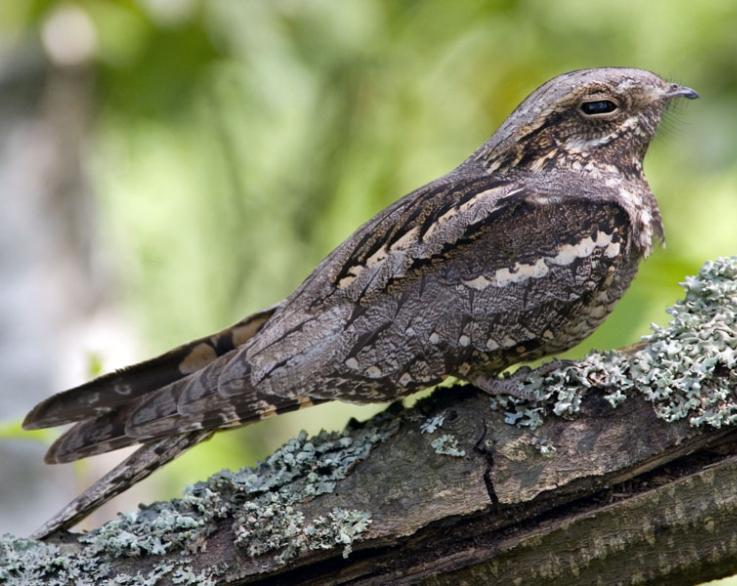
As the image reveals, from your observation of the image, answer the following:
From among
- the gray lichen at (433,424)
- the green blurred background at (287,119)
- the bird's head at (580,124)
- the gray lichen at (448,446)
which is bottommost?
the gray lichen at (448,446)

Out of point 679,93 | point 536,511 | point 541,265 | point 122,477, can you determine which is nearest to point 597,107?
point 679,93

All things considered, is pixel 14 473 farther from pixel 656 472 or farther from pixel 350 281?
pixel 656 472

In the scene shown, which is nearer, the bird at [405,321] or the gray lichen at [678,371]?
the gray lichen at [678,371]

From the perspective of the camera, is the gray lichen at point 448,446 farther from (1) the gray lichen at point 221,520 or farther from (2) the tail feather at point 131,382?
(2) the tail feather at point 131,382

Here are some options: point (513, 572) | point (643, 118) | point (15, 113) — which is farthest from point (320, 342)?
point (15, 113)

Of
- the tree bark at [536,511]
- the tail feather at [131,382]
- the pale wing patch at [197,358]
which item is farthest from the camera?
the pale wing patch at [197,358]

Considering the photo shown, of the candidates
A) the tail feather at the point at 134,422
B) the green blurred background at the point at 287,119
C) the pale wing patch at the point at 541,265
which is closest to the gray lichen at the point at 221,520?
the tail feather at the point at 134,422

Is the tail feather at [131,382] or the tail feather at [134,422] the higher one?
the tail feather at [131,382]

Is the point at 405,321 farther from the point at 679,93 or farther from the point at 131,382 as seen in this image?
the point at 679,93

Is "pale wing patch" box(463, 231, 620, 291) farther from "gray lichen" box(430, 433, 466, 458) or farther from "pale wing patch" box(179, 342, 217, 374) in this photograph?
"pale wing patch" box(179, 342, 217, 374)
